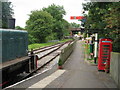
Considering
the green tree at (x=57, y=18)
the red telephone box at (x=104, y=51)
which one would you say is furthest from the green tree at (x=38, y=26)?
the red telephone box at (x=104, y=51)

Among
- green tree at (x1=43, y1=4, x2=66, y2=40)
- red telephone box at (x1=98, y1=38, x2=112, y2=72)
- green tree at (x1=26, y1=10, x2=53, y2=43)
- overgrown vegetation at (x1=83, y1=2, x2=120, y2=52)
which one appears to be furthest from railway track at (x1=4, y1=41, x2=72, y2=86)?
green tree at (x1=43, y1=4, x2=66, y2=40)

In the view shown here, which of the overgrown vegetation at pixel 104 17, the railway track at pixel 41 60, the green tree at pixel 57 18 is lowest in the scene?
the railway track at pixel 41 60

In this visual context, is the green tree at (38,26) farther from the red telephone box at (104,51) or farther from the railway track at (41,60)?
the red telephone box at (104,51)

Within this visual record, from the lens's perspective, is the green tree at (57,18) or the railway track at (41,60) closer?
the railway track at (41,60)

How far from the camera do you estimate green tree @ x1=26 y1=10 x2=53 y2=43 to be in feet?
227

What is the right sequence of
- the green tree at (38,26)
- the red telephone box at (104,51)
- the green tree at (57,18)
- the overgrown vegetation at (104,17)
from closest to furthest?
1. the overgrown vegetation at (104,17)
2. the red telephone box at (104,51)
3. the green tree at (38,26)
4. the green tree at (57,18)

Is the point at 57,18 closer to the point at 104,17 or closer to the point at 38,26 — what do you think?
the point at 38,26

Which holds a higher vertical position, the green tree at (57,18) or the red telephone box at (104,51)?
the green tree at (57,18)

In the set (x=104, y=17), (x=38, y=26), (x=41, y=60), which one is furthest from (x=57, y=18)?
(x=104, y=17)

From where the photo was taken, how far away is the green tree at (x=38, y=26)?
6904cm

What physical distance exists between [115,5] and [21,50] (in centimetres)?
667

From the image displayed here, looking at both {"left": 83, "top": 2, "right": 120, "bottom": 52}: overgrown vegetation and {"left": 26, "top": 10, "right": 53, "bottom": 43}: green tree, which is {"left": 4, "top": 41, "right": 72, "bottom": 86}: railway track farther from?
{"left": 26, "top": 10, "right": 53, "bottom": 43}: green tree

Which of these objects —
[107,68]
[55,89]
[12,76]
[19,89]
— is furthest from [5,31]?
[107,68]

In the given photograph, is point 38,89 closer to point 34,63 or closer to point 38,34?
point 34,63
